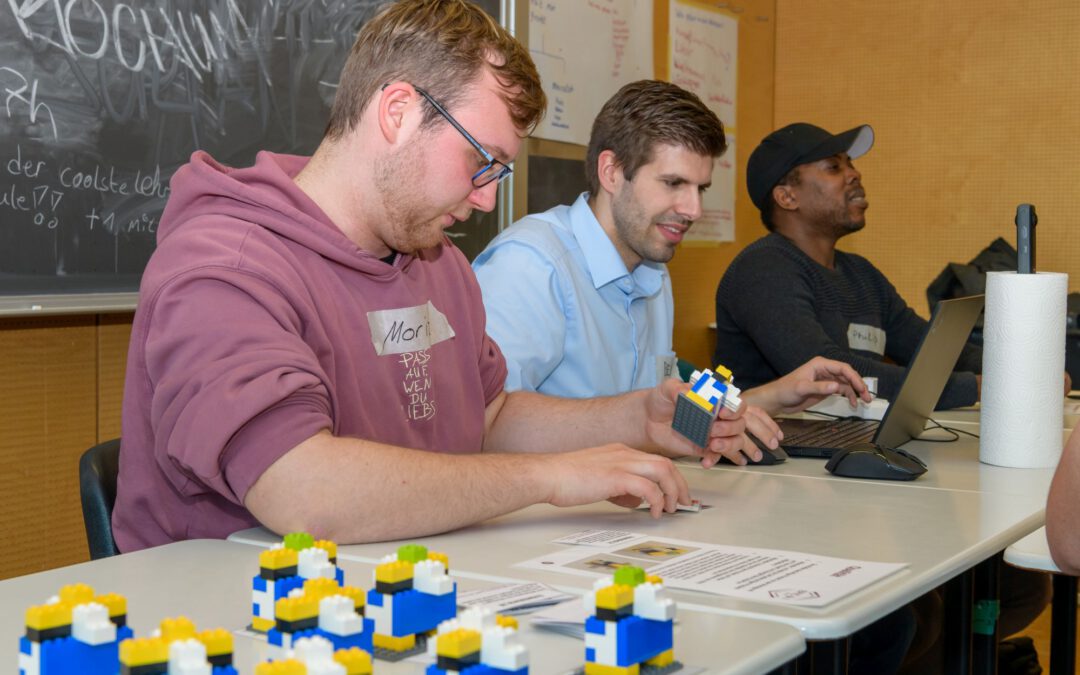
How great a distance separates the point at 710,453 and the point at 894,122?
9.88ft

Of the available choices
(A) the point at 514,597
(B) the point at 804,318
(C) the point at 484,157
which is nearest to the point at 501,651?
(A) the point at 514,597

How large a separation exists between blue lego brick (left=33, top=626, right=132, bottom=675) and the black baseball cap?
2866 mm

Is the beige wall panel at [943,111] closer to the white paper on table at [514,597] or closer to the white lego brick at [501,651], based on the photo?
the white paper on table at [514,597]

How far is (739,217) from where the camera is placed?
4.51m

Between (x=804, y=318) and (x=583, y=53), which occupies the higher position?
(x=583, y=53)

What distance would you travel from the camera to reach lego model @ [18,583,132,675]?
2.26 ft

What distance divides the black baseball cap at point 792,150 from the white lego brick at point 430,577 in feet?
8.70

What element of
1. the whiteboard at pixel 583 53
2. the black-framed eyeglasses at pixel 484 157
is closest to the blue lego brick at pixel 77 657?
the black-framed eyeglasses at pixel 484 157

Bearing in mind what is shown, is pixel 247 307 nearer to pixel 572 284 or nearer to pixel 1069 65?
pixel 572 284

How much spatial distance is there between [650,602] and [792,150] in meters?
2.72

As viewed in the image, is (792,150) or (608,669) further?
(792,150)

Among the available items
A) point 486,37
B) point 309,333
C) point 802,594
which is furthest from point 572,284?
point 802,594

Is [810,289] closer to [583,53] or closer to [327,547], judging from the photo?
[583,53]

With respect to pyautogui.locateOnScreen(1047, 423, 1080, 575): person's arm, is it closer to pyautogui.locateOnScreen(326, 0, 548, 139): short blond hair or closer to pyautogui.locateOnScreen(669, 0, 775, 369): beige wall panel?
pyautogui.locateOnScreen(326, 0, 548, 139): short blond hair
